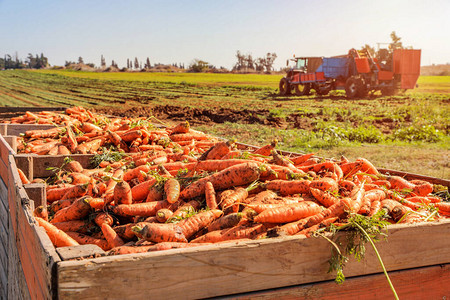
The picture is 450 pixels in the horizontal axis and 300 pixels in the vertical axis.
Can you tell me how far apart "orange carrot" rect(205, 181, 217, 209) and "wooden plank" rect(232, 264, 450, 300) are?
→ 34.8 inches

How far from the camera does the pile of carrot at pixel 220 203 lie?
2.36 meters

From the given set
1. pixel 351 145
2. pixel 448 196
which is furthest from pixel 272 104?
pixel 448 196

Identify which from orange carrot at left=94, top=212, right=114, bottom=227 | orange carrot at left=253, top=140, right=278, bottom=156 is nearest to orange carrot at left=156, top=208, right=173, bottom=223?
orange carrot at left=94, top=212, right=114, bottom=227

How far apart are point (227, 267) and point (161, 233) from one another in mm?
581

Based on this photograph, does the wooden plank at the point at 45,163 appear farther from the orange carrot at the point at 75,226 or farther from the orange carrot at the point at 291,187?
the orange carrot at the point at 291,187

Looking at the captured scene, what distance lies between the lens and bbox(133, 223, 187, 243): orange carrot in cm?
224

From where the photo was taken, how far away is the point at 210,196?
276 centimetres

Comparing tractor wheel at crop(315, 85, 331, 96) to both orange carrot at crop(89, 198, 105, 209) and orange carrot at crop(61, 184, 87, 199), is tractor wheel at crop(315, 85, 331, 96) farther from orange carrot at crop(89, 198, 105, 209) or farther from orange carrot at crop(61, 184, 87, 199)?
orange carrot at crop(89, 198, 105, 209)

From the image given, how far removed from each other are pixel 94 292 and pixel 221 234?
34.4 inches

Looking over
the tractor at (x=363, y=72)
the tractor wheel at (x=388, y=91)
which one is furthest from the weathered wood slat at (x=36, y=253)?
the tractor wheel at (x=388, y=91)

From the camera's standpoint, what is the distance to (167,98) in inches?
1046

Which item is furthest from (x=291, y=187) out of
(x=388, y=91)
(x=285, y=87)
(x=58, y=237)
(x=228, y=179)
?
(x=285, y=87)

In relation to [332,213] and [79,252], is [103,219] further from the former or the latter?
[332,213]

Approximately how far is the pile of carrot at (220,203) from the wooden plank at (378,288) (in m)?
0.27
